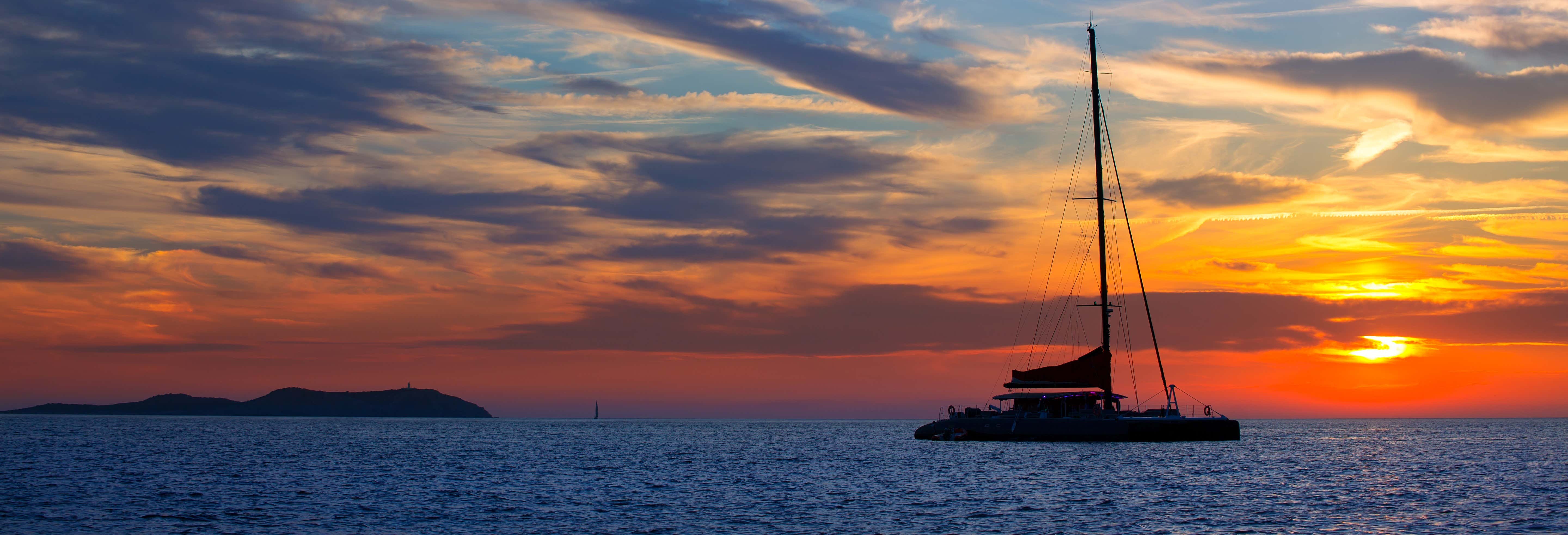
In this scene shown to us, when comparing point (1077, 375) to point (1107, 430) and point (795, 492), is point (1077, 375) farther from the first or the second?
point (795, 492)

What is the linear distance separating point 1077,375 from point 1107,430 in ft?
25.6

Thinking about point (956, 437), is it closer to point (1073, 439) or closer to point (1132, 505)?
point (1073, 439)

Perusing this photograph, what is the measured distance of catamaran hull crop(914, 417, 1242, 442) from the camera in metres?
88.8

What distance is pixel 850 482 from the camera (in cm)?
7262

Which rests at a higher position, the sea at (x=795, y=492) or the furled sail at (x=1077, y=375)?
the furled sail at (x=1077, y=375)

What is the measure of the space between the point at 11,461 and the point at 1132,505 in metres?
87.6

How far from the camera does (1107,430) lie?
3629 inches

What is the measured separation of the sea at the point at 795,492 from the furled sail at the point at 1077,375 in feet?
19.3

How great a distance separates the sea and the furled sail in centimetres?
588

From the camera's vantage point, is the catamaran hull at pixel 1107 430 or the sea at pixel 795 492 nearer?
the sea at pixel 795 492

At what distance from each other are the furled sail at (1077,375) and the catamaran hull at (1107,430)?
408 cm

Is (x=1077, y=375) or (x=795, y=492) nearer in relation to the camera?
(x=795, y=492)

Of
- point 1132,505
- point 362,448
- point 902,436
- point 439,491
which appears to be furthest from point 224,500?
point 902,436

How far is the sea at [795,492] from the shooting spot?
48.5 m
